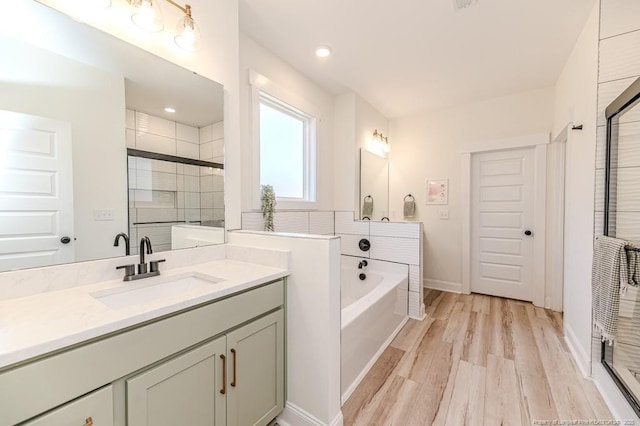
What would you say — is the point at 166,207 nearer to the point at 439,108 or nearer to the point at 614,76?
the point at 614,76

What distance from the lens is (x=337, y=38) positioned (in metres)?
2.24

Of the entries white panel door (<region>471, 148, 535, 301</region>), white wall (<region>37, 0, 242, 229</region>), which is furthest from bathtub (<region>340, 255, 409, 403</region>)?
white panel door (<region>471, 148, 535, 301</region>)

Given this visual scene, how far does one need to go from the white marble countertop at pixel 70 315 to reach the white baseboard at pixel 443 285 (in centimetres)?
326

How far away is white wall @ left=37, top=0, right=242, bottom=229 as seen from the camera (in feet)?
4.29

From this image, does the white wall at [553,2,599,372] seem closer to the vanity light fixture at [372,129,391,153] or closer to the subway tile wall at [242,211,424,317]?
the subway tile wall at [242,211,424,317]

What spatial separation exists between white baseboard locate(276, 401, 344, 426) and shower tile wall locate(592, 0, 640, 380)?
1.71m

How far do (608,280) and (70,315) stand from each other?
2504mm

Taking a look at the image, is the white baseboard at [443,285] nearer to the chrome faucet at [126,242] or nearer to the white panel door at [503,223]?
the white panel door at [503,223]

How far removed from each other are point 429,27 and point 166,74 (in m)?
1.94

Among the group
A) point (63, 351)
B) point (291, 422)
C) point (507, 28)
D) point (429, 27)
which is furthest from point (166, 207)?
point (507, 28)

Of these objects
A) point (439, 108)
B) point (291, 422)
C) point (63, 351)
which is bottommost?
point (291, 422)

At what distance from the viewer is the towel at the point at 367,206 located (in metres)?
3.43

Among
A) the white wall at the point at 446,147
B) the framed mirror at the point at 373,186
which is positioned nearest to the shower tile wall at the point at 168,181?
the framed mirror at the point at 373,186

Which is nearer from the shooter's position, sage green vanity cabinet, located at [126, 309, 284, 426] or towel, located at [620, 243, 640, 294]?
sage green vanity cabinet, located at [126, 309, 284, 426]
